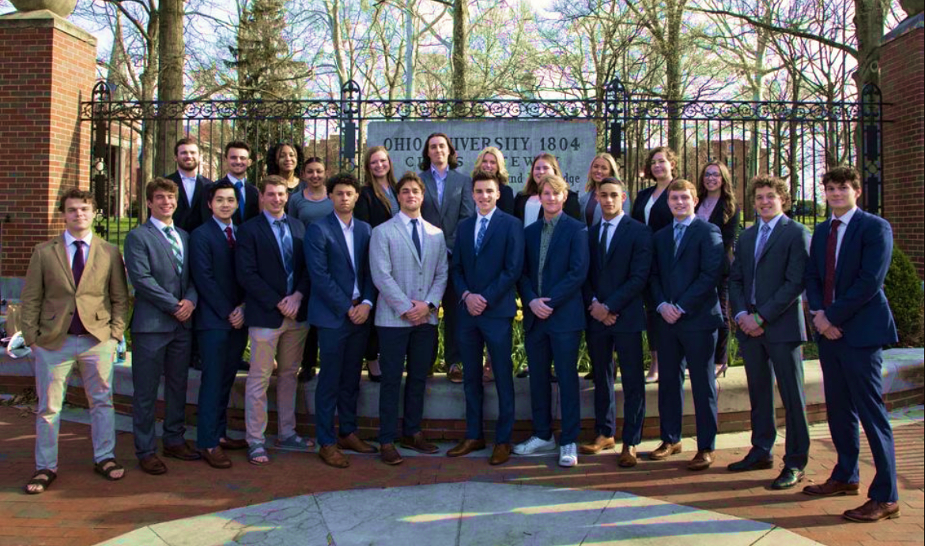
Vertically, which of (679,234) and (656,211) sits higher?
(656,211)

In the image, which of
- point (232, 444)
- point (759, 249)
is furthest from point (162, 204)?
point (759, 249)

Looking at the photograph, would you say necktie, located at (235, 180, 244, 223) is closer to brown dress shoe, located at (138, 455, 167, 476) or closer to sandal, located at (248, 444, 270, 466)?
sandal, located at (248, 444, 270, 466)

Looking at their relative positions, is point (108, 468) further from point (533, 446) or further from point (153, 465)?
point (533, 446)

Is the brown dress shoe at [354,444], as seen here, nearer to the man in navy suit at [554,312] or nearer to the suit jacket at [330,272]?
the suit jacket at [330,272]

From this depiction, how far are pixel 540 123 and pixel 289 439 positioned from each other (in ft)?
15.7

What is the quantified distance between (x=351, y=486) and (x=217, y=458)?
3.66ft

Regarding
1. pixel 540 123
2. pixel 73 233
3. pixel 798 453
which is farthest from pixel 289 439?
pixel 540 123

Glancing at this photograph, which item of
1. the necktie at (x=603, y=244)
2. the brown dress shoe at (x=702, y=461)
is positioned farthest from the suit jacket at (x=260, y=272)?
the brown dress shoe at (x=702, y=461)

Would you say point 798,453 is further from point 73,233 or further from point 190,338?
point 73,233

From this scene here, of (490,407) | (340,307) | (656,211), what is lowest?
(490,407)

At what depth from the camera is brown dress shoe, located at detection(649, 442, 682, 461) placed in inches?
204

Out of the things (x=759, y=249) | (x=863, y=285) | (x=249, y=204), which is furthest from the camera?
(x=249, y=204)

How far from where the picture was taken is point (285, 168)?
6.16m

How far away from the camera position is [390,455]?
5.18 m
